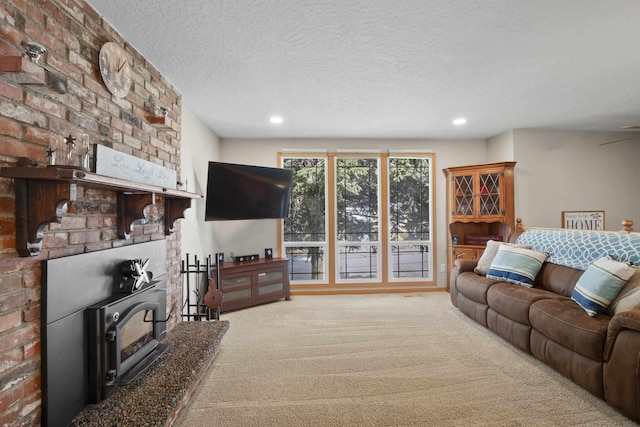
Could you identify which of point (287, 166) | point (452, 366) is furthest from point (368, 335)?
point (287, 166)

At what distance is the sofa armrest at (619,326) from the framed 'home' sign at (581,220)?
9.91 ft

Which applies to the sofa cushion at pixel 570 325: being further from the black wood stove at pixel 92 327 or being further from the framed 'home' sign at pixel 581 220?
the black wood stove at pixel 92 327

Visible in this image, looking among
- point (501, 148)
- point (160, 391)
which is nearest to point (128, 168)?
point (160, 391)

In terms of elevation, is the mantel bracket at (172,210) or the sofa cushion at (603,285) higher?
the mantel bracket at (172,210)

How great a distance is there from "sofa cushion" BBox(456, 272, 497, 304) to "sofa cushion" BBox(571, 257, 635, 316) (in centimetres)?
85

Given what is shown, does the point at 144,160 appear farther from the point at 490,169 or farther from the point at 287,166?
the point at 490,169

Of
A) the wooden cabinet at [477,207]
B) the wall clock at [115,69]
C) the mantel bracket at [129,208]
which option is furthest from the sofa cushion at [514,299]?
the wall clock at [115,69]

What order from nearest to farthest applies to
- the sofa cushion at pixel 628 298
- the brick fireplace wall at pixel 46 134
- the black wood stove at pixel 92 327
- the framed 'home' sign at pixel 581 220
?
the brick fireplace wall at pixel 46 134 → the black wood stove at pixel 92 327 → the sofa cushion at pixel 628 298 → the framed 'home' sign at pixel 581 220

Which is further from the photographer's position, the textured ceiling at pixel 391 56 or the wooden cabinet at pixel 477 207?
the wooden cabinet at pixel 477 207

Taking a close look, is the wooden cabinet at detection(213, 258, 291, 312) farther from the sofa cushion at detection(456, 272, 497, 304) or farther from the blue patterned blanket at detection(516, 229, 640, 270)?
the blue patterned blanket at detection(516, 229, 640, 270)

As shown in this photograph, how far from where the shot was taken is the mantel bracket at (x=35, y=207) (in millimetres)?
1224

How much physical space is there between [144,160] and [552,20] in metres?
2.81

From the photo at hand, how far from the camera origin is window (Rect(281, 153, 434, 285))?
4703mm

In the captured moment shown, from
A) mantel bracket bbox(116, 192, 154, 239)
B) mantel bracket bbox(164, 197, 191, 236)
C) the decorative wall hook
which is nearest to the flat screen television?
mantel bracket bbox(164, 197, 191, 236)
